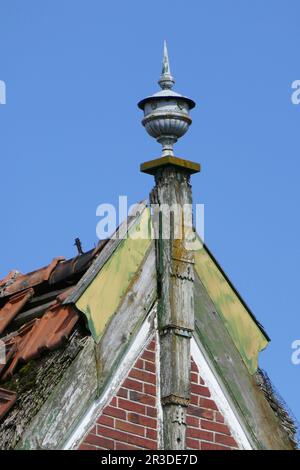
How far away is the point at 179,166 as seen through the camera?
64.3ft

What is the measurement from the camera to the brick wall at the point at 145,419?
18609 mm

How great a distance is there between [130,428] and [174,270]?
1460 millimetres

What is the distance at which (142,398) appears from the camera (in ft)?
62.2

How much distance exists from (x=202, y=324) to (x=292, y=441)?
1.22 m

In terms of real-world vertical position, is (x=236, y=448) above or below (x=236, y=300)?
below

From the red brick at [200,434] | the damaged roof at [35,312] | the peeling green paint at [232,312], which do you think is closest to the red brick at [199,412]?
the red brick at [200,434]

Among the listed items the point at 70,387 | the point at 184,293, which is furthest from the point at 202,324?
the point at 70,387

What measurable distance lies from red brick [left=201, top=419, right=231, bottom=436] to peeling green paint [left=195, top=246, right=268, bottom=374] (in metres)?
0.60

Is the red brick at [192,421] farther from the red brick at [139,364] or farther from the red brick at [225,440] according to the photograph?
the red brick at [139,364]

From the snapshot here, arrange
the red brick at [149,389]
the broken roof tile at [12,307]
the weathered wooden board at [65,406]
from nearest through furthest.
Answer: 1. the weathered wooden board at [65,406]
2. the red brick at [149,389]
3. the broken roof tile at [12,307]

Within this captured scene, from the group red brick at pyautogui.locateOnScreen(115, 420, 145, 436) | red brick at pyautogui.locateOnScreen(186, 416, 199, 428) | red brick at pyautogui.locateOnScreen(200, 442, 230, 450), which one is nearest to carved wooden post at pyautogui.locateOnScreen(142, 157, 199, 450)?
red brick at pyautogui.locateOnScreen(186, 416, 199, 428)

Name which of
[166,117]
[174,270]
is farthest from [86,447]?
[166,117]

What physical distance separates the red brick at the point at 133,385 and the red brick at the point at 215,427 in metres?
0.63

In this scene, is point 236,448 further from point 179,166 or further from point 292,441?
point 179,166
